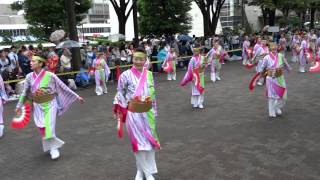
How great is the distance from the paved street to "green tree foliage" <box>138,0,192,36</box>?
16577 mm

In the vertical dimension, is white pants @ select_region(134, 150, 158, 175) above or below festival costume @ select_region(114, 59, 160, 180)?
below

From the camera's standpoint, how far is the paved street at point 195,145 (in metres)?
6.53

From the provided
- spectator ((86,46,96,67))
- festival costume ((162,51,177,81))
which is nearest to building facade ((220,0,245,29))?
festival costume ((162,51,177,81))

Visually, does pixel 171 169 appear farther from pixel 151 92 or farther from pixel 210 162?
pixel 151 92

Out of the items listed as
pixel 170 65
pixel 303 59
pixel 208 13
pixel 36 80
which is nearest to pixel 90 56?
pixel 170 65

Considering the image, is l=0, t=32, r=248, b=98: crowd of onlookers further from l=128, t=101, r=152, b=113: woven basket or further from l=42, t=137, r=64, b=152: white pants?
l=128, t=101, r=152, b=113: woven basket

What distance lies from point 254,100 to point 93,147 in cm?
572

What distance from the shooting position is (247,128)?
29.7 feet

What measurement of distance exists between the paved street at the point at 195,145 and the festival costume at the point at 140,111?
552 millimetres

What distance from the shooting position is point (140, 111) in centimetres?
595

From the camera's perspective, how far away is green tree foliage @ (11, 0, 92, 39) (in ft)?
105

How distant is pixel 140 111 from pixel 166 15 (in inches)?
928

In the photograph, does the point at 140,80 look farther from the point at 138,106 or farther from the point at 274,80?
the point at 274,80

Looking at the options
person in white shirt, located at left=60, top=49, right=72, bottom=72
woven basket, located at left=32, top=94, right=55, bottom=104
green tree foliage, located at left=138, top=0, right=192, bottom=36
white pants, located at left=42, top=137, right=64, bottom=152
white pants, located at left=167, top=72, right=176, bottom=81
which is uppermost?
green tree foliage, located at left=138, top=0, right=192, bottom=36
